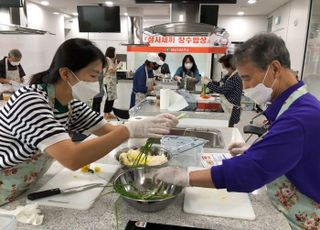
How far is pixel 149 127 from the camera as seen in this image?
113 centimetres

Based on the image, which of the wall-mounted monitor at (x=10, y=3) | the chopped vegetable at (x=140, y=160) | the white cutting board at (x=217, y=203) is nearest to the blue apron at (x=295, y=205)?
the white cutting board at (x=217, y=203)

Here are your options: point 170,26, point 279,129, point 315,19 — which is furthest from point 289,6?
point 279,129

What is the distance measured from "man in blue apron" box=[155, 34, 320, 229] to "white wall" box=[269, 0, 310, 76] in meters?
4.55

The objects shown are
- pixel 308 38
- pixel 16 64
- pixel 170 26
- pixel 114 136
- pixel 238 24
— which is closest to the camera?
pixel 114 136

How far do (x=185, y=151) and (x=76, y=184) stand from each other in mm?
652

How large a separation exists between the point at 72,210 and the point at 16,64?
4113 millimetres

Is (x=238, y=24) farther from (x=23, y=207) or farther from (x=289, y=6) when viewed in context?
(x=23, y=207)

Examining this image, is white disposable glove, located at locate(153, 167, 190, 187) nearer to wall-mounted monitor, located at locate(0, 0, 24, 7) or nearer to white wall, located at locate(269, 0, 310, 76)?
wall-mounted monitor, located at locate(0, 0, 24, 7)

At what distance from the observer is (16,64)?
438cm

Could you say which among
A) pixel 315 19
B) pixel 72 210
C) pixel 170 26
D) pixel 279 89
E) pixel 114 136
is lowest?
pixel 72 210

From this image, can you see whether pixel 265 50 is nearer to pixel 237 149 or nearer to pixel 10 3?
pixel 237 149

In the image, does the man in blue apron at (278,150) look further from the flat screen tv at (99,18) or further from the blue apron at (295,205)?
the flat screen tv at (99,18)

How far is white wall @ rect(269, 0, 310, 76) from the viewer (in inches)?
193

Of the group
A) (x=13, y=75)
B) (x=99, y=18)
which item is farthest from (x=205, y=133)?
(x=99, y=18)
